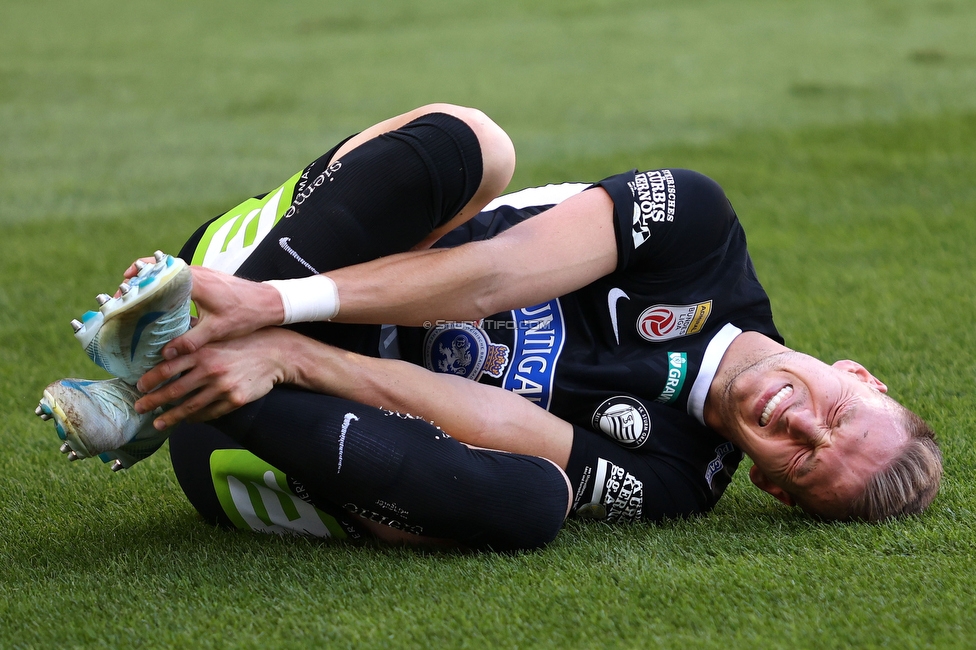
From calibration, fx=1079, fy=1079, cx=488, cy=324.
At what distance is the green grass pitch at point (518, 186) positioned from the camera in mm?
1607

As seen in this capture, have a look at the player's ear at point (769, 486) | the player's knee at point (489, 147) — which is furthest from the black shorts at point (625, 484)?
the player's knee at point (489, 147)

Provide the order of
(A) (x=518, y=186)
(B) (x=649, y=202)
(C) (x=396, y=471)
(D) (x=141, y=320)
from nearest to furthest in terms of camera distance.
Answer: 1. (D) (x=141, y=320)
2. (C) (x=396, y=471)
3. (B) (x=649, y=202)
4. (A) (x=518, y=186)

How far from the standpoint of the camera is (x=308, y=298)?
1.80 m

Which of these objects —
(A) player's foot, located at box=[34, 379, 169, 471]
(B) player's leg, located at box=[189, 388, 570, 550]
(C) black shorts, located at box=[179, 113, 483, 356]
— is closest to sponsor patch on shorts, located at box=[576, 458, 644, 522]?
(B) player's leg, located at box=[189, 388, 570, 550]

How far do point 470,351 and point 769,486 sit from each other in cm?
63

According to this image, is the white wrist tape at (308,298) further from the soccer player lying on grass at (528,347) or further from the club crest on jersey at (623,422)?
the club crest on jersey at (623,422)

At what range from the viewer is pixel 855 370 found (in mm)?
2094

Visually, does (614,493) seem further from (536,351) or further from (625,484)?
(536,351)

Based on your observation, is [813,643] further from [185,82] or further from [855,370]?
[185,82]

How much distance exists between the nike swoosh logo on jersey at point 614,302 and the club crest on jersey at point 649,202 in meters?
0.12

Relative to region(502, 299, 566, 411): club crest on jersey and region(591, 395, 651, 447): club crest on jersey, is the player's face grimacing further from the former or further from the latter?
region(502, 299, 566, 411): club crest on jersey

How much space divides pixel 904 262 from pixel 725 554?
2.56 metres

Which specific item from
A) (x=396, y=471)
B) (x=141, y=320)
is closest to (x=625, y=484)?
(x=396, y=471)

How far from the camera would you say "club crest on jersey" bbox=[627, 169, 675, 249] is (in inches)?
79.8
